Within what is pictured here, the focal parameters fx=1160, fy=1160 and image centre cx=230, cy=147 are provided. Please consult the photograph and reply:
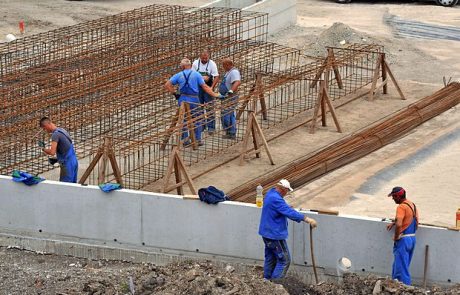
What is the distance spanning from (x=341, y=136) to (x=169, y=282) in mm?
8865

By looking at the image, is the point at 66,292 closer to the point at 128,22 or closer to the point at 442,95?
the point at 442,95

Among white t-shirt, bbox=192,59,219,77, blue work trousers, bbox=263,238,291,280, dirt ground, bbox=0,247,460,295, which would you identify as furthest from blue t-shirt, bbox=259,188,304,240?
white t-shirt, bbox=192,59,219,77

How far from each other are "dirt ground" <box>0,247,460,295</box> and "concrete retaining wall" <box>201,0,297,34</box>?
16.9 m

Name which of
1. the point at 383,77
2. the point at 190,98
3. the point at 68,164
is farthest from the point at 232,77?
the point at 383,77

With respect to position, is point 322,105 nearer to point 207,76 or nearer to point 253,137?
point 207,76

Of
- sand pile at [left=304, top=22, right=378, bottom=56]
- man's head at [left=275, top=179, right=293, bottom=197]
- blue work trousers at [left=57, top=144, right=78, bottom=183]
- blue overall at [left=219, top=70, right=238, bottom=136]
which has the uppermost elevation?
man's head at [left=275, top=179, right=293, bottom=197]

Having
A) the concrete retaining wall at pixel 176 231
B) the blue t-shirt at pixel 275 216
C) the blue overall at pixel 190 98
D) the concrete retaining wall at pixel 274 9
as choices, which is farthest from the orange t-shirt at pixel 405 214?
the concrete retaining wall at pixel 274 9

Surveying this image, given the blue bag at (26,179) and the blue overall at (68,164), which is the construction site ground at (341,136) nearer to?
the blue bag at (26,179)

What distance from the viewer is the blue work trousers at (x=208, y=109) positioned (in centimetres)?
2072

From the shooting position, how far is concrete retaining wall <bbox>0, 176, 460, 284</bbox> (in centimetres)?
1526

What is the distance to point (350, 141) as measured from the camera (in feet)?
69.9

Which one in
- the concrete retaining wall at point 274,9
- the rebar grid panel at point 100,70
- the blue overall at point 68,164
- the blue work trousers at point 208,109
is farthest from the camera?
the concrete retaining wall at point 274,9

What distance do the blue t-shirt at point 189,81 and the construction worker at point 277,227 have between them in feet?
20.6

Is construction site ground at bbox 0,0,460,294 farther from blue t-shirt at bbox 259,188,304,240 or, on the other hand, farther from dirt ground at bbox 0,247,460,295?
blue t-shirt at bbox 259,188,304,240
